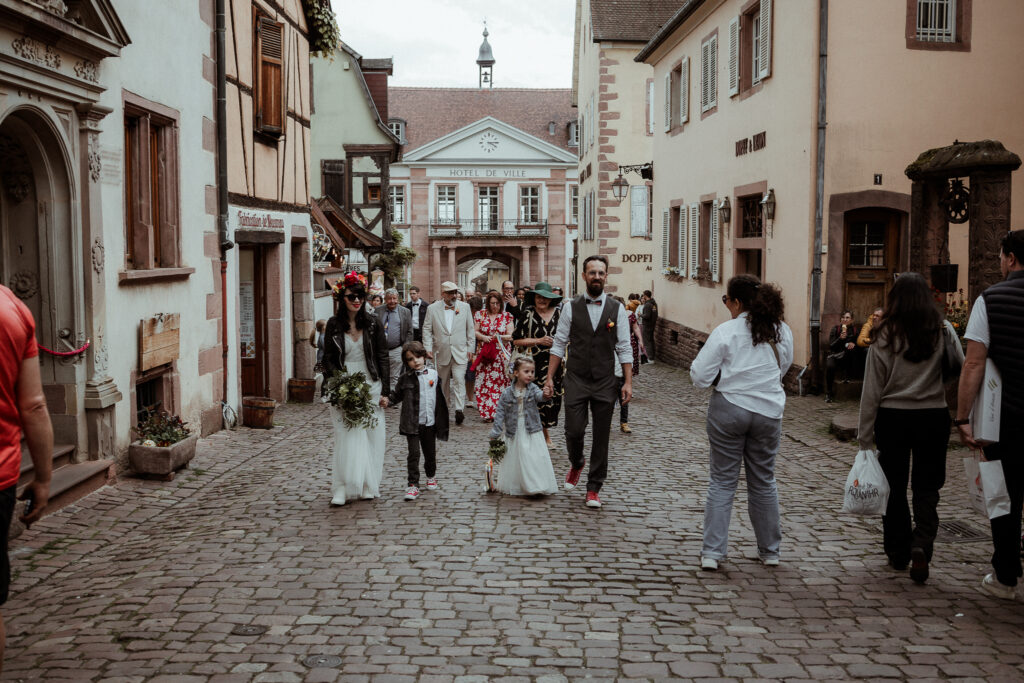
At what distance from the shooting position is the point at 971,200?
9859mm

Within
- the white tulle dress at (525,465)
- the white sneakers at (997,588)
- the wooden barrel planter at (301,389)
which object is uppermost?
the white tulle dress at (525,465)

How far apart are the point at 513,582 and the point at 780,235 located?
10871 millimetres

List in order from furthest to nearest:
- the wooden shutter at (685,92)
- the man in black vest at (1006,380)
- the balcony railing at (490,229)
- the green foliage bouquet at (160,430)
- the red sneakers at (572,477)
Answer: the balcony railing at (490,229), the wooden shutter at (685,92), the green foliage bouquet at (160,430), the red sneakers at (572,477), the man in black vest at (1006,380)

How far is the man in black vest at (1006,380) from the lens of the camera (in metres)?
5.34

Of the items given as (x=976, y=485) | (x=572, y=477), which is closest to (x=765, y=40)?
(x=572, y=477)

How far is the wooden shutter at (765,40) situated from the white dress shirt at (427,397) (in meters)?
9.84

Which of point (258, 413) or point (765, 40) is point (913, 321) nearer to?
point (258, 413)

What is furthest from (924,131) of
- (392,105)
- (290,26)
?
(392,105)

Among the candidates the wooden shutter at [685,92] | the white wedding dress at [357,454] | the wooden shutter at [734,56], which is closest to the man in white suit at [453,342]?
the white wedding dress at [357,454]

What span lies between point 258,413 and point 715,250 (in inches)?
396

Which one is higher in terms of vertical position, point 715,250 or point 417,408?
point 715,250

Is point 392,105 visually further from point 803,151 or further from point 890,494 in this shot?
point 890,494

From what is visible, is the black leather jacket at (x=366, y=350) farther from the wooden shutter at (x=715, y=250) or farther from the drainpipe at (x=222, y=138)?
the wooden shutter at (x=715, y=250)

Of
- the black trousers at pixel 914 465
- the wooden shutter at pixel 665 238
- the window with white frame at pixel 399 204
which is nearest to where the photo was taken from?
the black trousers at pixel 914 465
